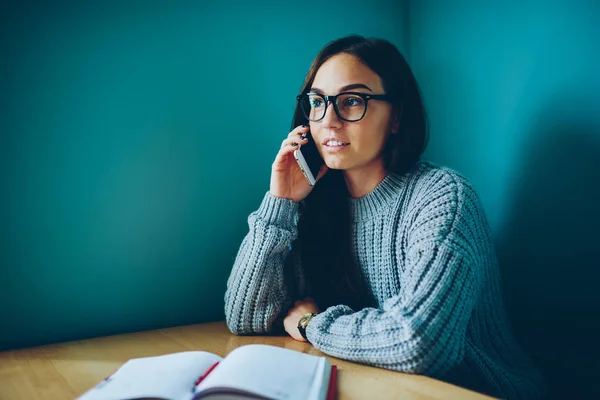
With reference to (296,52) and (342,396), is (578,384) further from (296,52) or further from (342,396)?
(296,52)

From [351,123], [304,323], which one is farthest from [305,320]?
[351,123]

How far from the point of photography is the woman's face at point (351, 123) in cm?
121

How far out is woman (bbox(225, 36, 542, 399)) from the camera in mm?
947

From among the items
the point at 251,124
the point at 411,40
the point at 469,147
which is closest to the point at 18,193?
the point at 251,124

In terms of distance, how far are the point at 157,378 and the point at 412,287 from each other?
51 centimetres

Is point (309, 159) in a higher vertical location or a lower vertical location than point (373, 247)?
higher

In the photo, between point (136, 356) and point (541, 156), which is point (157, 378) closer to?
point (136, 356)

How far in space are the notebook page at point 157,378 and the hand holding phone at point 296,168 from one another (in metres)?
0.54

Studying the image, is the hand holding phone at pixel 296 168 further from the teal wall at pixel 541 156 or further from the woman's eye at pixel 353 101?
the teal wall at pixel 541 156

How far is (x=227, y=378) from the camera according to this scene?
0.72 m

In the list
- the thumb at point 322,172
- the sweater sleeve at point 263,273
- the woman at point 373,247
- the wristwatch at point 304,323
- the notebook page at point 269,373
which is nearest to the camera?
the notebook page at point 269,373

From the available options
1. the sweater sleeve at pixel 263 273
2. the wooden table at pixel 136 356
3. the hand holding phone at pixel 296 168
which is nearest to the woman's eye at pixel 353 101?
the hand holding phone at pixel 296 168

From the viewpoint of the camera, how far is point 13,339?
117 centimetres

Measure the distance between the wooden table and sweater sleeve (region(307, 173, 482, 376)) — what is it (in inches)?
1.3
